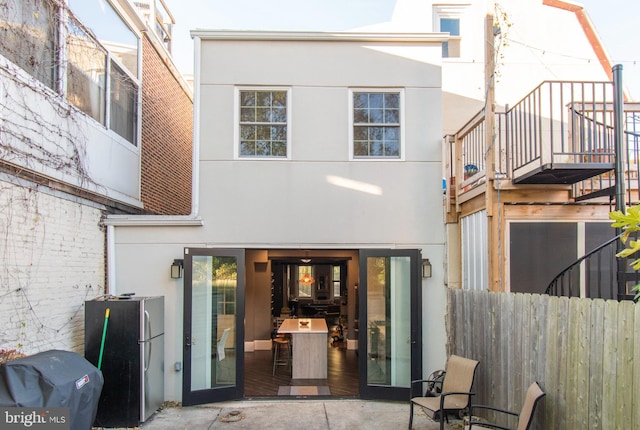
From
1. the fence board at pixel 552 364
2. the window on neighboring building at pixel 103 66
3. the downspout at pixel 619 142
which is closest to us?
the fence board at pixel 552 364

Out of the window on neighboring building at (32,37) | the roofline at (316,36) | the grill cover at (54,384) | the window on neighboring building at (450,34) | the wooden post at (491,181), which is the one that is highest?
the window on neighboring building at (450,34)

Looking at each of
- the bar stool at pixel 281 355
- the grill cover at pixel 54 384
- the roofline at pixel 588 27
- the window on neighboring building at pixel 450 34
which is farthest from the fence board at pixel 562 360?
the roofline at pixel 588 27

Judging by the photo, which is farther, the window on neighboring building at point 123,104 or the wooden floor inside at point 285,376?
the wooden floor inside at point 285,376

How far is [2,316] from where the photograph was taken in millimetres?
4863

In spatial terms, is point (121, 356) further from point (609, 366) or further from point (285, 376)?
point (609, 366)

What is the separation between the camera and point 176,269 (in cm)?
716

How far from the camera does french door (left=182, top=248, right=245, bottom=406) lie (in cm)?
707

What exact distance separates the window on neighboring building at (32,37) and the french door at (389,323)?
483 cm

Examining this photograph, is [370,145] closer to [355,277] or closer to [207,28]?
[207,28]

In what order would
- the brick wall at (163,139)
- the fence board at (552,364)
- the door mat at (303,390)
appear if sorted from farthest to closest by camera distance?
the brick wall at (163,139) → the door mat at (303,390) → the fence board at (552,364)

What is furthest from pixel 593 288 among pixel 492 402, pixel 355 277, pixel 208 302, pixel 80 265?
pixel 80 265

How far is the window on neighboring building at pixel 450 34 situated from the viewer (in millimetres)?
10445

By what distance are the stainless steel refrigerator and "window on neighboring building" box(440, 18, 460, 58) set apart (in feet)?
26.3

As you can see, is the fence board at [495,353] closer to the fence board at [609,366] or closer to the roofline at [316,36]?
the fence board at [609,366]
